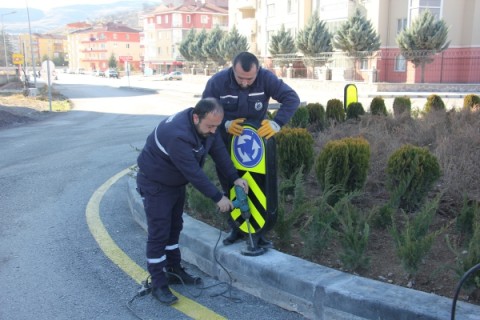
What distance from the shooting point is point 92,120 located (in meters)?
18.3

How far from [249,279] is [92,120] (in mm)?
15872

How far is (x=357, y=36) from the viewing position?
31938mm

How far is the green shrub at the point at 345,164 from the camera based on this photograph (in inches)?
194

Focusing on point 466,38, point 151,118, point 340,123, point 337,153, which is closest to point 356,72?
point 466,38

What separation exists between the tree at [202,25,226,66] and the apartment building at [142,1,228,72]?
107 feet

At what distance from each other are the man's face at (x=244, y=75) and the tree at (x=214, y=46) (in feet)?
167

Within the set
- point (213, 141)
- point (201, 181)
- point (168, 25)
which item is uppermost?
point (168, 25)

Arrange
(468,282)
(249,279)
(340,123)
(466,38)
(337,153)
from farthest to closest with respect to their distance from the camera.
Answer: (466,38) → (340,123) → (337,153) → (249,279) → (468,282)

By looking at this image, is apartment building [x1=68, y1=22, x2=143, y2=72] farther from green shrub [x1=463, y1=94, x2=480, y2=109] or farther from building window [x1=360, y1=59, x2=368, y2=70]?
green shrub [x1=463, y1=94, x2=480, y2=109]

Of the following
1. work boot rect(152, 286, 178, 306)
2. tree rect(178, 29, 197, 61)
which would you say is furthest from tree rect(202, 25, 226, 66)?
work boot rect(152, 286, 178, 306)

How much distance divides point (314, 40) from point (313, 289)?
1398 inches

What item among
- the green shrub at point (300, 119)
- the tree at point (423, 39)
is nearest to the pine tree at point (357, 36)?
the tree at point (423, 39)

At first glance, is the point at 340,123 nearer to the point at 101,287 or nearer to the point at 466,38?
the point at 101,287

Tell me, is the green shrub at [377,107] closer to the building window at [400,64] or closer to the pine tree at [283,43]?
the building window at [400,64]
